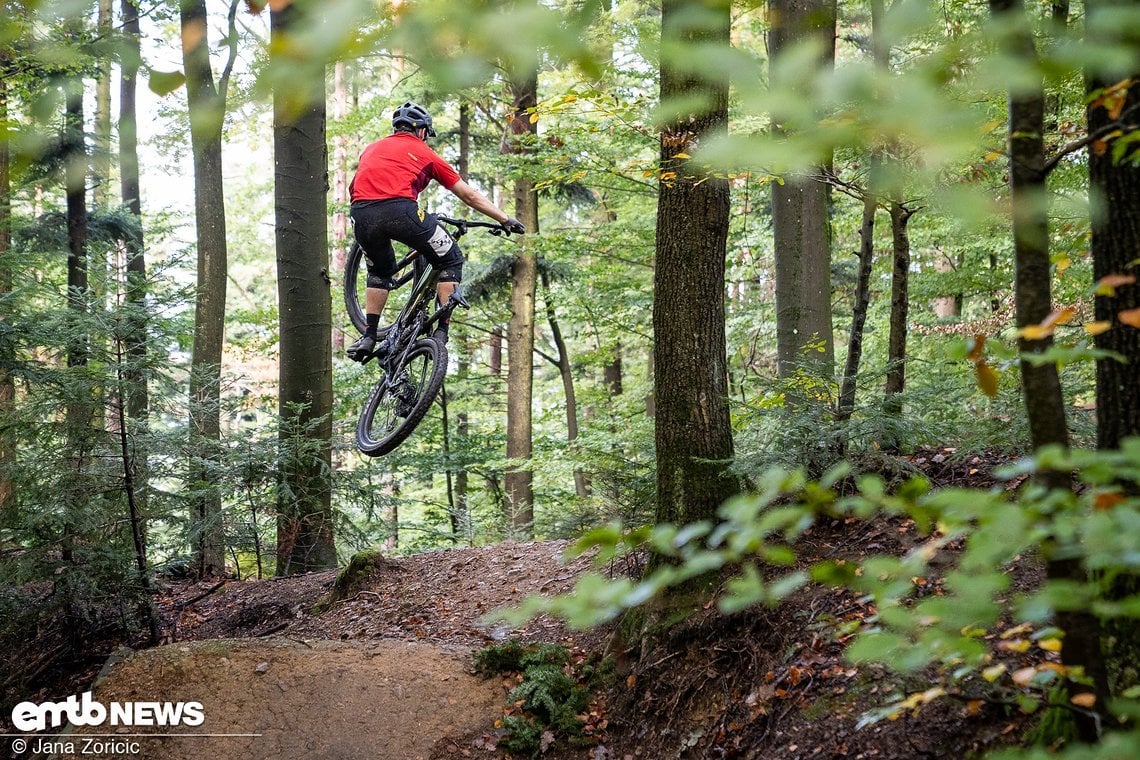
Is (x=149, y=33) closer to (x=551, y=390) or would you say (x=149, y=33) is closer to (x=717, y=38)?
(x=717, y=38)

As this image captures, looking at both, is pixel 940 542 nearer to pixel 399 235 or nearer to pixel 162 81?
pixel 162 81

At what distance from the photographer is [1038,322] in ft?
6.78

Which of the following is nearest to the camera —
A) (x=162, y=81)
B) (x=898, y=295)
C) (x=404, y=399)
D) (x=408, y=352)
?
(x=162, y=81)

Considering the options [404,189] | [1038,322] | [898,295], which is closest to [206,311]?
[404,189]

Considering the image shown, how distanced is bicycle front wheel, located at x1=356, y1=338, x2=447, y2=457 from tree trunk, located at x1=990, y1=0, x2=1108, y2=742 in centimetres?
473

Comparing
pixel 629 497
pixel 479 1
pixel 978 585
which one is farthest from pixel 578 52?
pixel 629 497

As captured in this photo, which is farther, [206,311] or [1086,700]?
[206,311]

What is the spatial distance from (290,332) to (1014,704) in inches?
296

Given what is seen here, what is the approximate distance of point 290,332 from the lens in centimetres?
866

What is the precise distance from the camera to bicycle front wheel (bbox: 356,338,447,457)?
6367mm

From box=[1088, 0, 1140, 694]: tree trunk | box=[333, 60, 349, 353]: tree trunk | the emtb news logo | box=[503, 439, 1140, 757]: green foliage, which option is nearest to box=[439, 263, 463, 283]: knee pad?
the emtb news logo

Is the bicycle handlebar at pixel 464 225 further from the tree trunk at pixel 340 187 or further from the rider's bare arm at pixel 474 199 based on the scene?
the tree trunk at pixel 340 187

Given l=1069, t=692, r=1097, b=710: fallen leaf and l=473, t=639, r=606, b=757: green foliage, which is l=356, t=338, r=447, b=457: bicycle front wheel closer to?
l=473, t=639, r=606, b=757: green foliage

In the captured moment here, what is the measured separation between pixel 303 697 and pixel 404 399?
8.47 feet
